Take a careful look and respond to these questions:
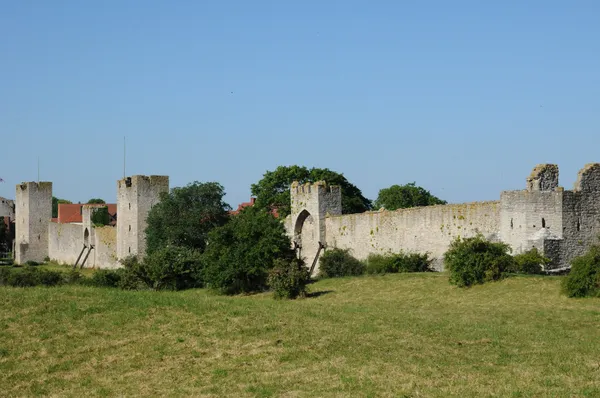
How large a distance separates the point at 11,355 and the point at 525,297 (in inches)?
554

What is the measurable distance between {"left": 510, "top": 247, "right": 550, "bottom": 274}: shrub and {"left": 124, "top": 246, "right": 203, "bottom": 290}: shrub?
1456 centimetres

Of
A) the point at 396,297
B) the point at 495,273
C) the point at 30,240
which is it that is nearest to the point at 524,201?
the point at 495,273

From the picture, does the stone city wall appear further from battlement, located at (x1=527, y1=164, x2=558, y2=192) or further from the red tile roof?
the red tile roof

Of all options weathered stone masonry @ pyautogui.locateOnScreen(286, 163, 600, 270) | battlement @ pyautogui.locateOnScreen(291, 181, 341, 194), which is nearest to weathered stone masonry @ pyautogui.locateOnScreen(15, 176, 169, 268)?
battlement @ pyautogui.locateOnScreen(291, 181, 341, 194)

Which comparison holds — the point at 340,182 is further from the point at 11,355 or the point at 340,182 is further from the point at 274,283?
the point at 11,355

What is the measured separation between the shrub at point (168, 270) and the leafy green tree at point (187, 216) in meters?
4.12

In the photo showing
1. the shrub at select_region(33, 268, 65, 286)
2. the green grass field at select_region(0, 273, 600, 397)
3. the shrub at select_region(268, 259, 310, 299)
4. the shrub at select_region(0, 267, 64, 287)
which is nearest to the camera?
the green grass field at select_region(0, 273, 600, 397)

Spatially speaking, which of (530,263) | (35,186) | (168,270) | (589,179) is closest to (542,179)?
(589,179)

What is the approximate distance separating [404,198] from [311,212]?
25.4 m

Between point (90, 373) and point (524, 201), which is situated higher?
point (524, 201)

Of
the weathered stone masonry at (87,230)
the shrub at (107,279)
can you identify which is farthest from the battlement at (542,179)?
the weathered stone masonry at (87,230)

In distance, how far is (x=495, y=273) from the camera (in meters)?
30.5

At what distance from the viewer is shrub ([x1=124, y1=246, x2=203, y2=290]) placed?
136 ft

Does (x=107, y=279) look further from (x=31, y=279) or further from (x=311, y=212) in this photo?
(x=311, y=212)
